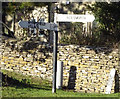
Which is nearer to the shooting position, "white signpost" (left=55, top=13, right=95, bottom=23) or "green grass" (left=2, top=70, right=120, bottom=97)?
"white signpost" (left=55, top=13, right=95, bottom=23)

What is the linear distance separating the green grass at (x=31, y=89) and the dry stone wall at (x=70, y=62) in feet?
1.64

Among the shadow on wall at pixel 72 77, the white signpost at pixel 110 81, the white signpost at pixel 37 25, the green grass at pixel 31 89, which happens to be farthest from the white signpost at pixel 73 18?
the shadow on wall at pixel 72 77

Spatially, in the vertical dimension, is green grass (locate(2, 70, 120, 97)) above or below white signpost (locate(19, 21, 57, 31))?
below

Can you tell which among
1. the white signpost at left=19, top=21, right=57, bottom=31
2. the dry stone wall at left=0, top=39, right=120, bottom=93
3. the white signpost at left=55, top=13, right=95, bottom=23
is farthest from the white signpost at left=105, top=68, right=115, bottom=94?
the white signpost at left=19, top=21, right=57, bottom=31

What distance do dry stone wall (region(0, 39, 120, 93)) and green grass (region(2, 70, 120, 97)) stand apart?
50 cm

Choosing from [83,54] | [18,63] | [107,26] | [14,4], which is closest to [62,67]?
[83,54]

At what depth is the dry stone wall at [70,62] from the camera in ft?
39.0

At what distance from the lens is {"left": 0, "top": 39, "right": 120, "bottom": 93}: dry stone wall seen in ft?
39.0

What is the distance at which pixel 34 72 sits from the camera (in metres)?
12.5

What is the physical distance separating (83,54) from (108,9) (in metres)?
2.35

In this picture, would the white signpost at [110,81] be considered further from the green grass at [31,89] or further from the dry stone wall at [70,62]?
the green grass at [31,89]

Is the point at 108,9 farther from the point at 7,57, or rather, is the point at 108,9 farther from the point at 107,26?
the point at 7,57

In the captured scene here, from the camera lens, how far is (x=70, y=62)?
12352 millimetres

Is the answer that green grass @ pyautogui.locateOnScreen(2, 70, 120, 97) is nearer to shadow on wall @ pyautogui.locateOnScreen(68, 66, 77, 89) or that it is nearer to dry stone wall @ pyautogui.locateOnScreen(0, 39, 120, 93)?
dry stone wall @ pyautogui.locateOnScreen(0, 39, 120, 93)
